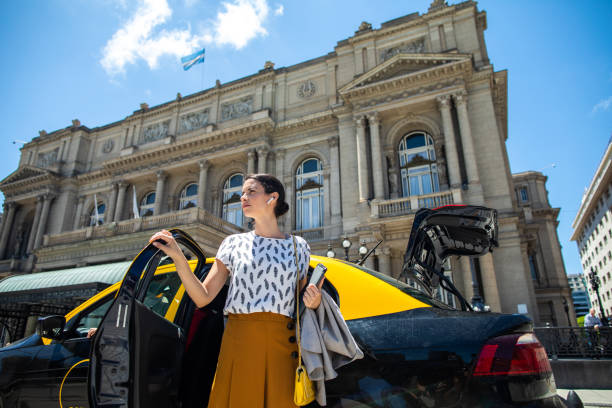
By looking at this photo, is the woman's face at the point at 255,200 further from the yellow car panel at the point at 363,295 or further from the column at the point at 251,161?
the column at the point at 251,161

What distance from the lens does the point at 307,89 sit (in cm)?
2384

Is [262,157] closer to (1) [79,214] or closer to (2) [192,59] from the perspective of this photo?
(2) [192,59]

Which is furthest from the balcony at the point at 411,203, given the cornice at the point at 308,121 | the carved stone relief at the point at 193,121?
the carved stone relief at the point at 193,121

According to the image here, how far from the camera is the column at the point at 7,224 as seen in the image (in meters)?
29.7

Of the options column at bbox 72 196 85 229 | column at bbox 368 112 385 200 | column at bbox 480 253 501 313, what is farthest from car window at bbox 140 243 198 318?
column at bbox 72 196 85 229

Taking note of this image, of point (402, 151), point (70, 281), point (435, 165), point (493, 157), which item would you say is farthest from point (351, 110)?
point (70, 281)

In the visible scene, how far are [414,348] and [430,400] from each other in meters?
0.25

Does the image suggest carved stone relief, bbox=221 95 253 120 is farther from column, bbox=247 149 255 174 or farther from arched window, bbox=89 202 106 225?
arched window, bbox=89 202 106 225

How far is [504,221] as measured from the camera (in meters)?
16.0

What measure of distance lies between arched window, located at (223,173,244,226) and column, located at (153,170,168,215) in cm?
452

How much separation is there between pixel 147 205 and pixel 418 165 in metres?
19.7

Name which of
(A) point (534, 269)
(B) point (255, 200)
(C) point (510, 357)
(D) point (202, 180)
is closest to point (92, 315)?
(B) point (255, 200)

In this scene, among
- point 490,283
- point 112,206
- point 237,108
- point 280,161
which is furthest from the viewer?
point 112,206

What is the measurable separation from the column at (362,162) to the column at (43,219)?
25.0 m
